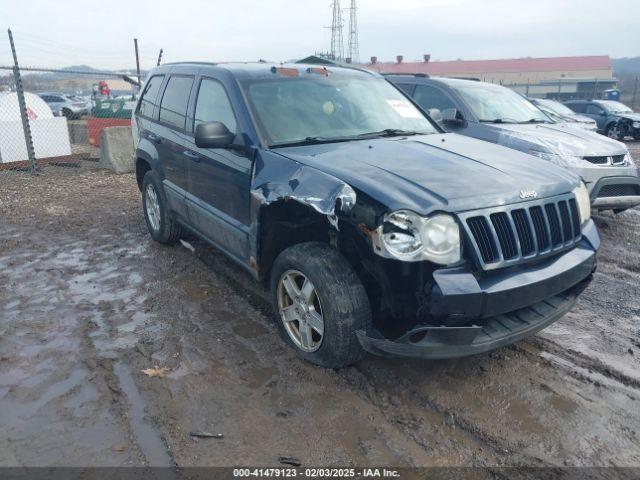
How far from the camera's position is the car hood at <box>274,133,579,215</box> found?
277 centimetres

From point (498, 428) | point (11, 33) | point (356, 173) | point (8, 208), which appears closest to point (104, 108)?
point (11, 33)

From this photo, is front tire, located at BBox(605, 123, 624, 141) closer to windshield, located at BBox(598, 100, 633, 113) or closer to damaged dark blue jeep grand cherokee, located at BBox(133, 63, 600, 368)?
windshield, located at BBox(598, 100, 633, 113)

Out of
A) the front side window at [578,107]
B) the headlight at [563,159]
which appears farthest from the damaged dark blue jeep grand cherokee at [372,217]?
the front side window at [578,107]

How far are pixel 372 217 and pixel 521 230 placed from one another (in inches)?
34.3

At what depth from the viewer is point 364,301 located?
2863 mm

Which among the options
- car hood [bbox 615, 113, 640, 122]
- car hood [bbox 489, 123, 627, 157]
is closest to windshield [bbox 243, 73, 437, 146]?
car hood [bbox 489, 123, 627, 157]

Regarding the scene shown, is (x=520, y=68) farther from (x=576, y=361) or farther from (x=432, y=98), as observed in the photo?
(x=576, y=361)

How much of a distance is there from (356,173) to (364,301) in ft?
2.45

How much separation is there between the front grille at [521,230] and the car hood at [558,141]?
10.9 ft

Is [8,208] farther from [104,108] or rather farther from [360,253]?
[104,108]

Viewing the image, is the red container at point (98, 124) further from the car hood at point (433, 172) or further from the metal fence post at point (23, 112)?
the car hood at point (433, 172)

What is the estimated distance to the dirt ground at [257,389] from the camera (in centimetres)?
256

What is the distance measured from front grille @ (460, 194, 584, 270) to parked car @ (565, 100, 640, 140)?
15834 mm

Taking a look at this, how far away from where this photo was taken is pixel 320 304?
296cm
